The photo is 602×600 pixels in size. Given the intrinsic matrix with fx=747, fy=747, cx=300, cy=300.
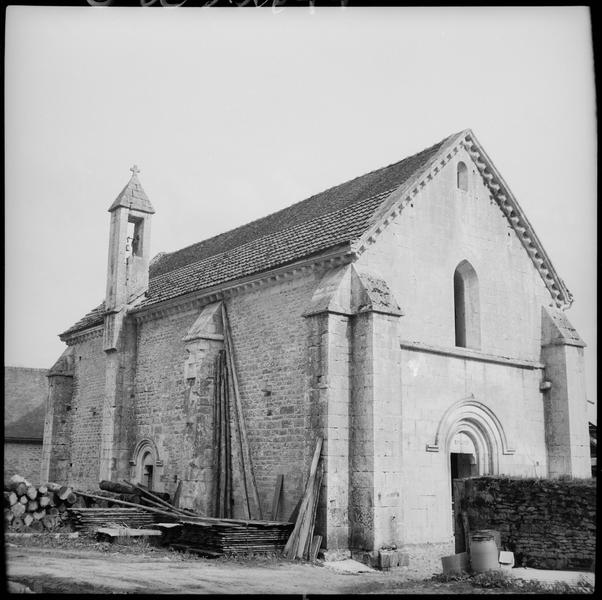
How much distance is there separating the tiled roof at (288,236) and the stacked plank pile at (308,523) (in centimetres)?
513

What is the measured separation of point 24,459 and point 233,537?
2259 centimetres

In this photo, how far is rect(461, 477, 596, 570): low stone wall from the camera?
43.9 ft

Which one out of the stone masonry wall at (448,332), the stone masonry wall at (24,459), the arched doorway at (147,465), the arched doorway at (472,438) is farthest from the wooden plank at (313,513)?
the stone masonry wall at (24,459)

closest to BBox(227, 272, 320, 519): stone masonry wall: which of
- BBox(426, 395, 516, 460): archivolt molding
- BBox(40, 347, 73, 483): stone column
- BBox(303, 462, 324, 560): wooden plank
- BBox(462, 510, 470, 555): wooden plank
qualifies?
BBox(303, 462, 324, 560): wooden plank

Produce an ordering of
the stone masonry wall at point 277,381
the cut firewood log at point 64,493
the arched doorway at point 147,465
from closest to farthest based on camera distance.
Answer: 1. the stone masonry wall at point 277,381
2. the cut firewood log at point 64,493
3. the arched doorway at point 147,465

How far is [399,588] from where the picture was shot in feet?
42.5

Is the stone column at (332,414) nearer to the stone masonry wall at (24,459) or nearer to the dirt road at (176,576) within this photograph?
the dirt road at (176,576)

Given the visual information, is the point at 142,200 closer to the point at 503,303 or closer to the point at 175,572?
the point at 503,303

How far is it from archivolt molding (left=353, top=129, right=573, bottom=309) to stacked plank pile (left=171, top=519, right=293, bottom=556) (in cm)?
644

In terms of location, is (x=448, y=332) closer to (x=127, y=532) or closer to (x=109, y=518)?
(x=127, y=532)

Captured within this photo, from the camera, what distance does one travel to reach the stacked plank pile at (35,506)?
1789 centimetres

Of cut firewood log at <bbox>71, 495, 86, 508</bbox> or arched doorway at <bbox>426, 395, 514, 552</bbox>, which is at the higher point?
arched doorway at <bbox>426, 395, 514, 552</bbox>

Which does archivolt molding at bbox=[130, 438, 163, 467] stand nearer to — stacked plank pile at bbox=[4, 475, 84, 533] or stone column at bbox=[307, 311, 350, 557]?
stacked plank pile at bbox=[4, 475, 84, 533]

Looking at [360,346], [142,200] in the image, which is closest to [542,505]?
[360,346]
